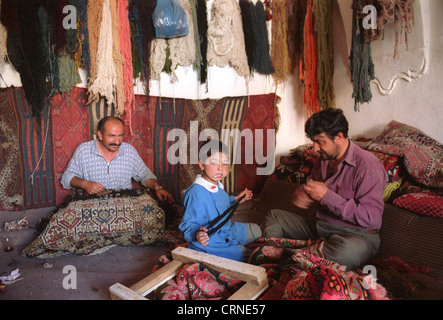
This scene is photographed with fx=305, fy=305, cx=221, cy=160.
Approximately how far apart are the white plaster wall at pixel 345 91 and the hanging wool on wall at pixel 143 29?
304mm

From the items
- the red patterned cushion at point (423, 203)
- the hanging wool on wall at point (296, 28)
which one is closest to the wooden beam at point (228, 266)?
the red patterned cushion at point (423, 203)

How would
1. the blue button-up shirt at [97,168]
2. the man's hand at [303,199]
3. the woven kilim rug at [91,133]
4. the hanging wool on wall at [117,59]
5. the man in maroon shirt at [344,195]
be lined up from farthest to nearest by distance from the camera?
the hanging wool on wall at [117,59], the blue button-up shirt at [97,168], the woven kilim rug at [91,133], the man's hand at [303,199], the man in maroon shirt at [344,195]

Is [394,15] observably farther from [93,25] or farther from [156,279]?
[156,279]

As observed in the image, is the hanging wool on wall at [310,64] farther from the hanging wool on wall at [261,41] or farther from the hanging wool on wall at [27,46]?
the hanging wool on wall at [27,46]

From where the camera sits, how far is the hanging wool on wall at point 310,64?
365 centimetres

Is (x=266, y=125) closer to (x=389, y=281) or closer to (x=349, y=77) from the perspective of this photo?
(x=349, y=77)

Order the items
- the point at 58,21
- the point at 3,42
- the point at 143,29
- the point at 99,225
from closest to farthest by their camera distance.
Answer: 1. the point at 99,225
2. the point at 3,42
3. the point at 58,21
4. the point at 143,29

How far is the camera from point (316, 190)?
1958 millimetres

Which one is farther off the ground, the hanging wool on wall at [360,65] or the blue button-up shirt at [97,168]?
the hanging wool on wall at [360,65]

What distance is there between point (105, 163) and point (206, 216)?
1.42m

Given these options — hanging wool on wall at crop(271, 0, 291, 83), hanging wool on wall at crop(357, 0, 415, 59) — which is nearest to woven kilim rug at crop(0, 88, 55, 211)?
hanging wool on wall at crop(271, 0, 291, 83)

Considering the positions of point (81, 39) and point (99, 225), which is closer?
point (99, 225)

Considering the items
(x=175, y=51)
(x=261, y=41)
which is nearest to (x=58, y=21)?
(x=175, y=51)
